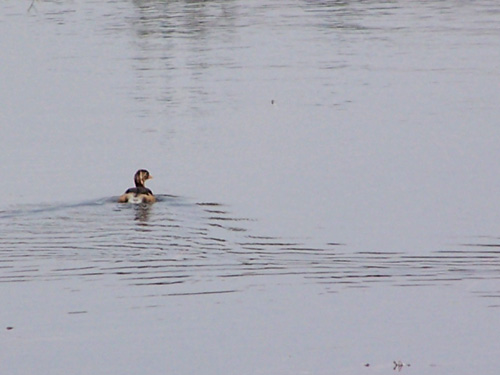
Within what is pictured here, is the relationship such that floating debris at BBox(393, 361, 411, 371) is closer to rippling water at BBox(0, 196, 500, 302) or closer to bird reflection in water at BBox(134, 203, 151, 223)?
rippling water at BBox(0, 196, 500, 302)

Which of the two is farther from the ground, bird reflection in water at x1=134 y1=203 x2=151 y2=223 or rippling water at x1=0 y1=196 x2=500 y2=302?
rippling water at x1=0 y1=196 x2=500 y2=302

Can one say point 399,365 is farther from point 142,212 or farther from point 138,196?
point 138,196

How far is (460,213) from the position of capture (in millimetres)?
12812

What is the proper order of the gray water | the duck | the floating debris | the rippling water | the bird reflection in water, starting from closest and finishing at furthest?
the floating debris, the gray water, the rippling water, the bird reflection in water, the duck

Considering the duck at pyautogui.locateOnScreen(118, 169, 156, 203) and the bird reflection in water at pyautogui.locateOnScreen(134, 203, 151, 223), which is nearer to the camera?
the bird reflection in water at pyautogui.locateOnScreen(134, 203, 151, 223)

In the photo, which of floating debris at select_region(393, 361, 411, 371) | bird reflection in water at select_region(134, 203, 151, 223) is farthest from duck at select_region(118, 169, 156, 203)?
floating debris at select_region(393, 361, 411, 371)

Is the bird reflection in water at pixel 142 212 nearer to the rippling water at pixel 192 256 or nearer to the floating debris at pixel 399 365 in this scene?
the rippling water at pixel 192 256

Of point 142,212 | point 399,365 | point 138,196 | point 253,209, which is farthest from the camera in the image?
point 138,196

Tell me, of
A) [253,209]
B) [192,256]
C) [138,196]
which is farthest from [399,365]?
[138,196]

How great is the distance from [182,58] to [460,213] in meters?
14.5

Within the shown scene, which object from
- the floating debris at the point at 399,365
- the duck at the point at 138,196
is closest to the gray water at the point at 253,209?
the floating debris at the point at 399,365

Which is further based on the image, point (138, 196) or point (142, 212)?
point (138, 196)

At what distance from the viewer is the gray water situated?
8586 mm

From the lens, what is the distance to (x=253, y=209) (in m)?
13.3
